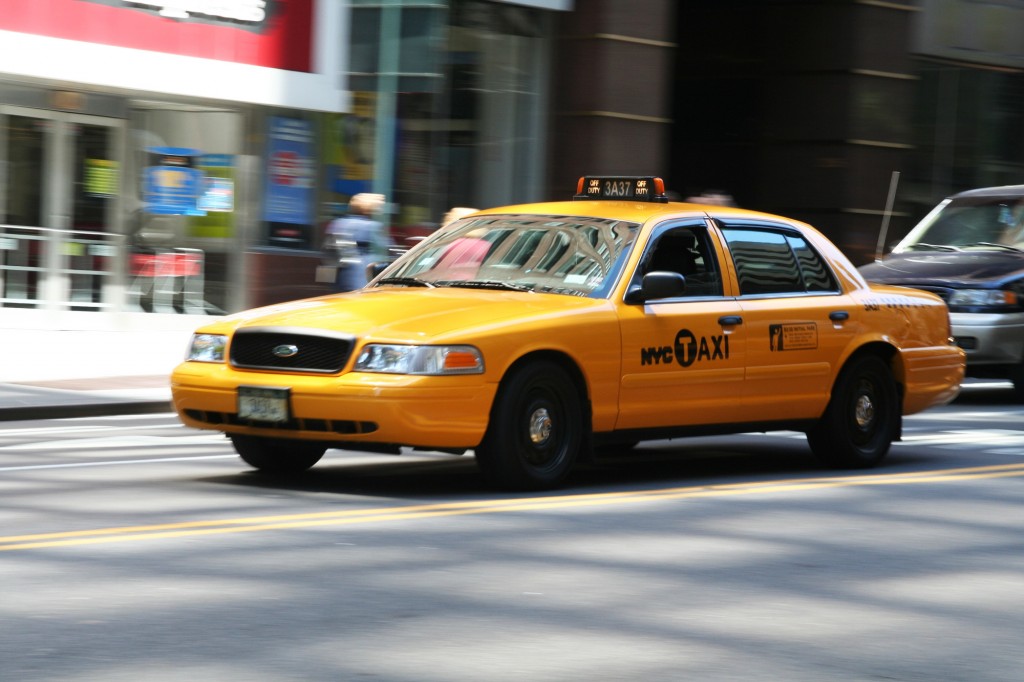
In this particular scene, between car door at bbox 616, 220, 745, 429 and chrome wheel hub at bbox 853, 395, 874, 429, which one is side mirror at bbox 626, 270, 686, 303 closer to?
car door at bbox 616, 220, 745, 429

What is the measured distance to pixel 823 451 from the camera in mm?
10625

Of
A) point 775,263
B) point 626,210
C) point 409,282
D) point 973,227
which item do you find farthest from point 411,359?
point 973,227

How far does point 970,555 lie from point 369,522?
8.62 feet

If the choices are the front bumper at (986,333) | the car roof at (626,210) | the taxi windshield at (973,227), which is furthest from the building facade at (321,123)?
the car roof at (626,210)

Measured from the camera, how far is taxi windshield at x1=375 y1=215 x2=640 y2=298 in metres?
9.36

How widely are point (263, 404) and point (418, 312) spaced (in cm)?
88

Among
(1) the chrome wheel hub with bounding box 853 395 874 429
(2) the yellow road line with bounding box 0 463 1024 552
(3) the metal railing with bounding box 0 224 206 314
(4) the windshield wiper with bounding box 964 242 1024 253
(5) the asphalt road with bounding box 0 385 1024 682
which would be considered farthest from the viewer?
(3) the metal railing with bounding box 0 224 206 314

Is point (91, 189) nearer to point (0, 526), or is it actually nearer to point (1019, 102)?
point (0, 526)

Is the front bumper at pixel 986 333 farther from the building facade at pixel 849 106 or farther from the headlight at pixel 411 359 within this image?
the building facade at pixel 849 106

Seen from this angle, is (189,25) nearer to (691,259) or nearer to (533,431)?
(691,259)

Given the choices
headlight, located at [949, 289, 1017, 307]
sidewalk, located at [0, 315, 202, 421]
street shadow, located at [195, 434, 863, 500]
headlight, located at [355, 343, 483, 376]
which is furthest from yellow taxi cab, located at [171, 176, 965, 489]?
sidewalk, located at [0, 315, 202, 421]

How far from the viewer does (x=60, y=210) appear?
18938 millimetres

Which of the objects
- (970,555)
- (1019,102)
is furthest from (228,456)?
(1019,102)

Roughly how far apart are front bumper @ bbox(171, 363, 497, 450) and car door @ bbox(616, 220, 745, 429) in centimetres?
106
